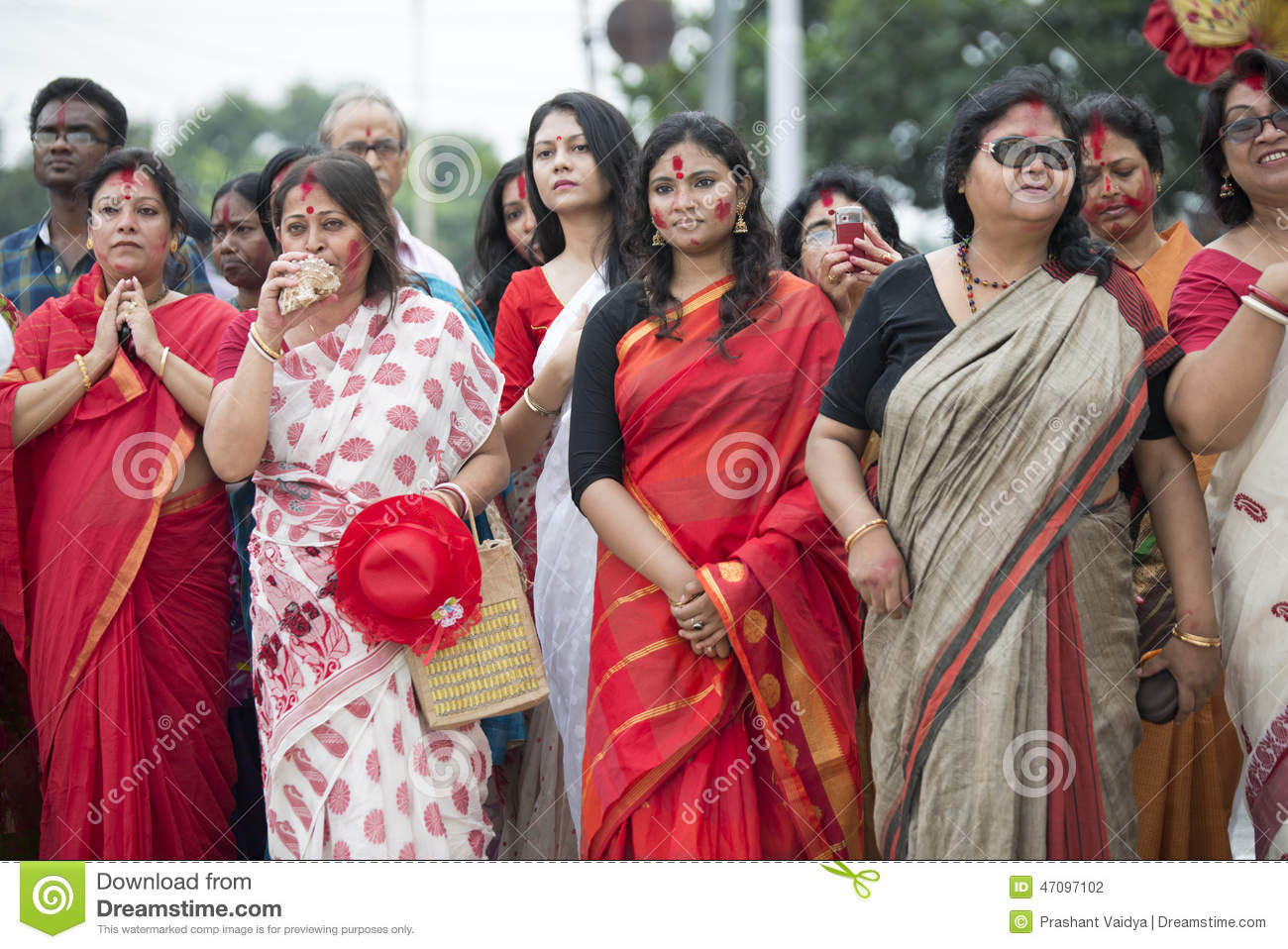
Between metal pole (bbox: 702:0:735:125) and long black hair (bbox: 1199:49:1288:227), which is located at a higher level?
metal pole (bbox: 702:0:735:125)

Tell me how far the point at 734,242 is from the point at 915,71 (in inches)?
285

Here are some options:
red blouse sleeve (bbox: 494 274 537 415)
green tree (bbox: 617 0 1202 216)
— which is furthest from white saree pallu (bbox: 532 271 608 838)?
green tree (bbox: 617 0 1202 216)

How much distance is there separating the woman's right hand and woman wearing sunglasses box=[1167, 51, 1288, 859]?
2.42 feet

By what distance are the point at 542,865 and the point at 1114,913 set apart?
1383 millimetres

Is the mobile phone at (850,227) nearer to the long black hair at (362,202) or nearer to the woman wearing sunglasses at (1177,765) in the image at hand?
the woman wearing sunglasses at (1177,765)

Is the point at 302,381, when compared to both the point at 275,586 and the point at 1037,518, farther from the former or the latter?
the point at 1037,518

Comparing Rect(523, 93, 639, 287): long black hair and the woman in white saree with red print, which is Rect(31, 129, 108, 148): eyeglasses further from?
Rect(523, 93, 639, 287): long black hair

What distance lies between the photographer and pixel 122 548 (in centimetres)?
362

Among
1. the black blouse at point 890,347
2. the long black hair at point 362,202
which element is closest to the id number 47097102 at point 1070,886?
the black blouse at point 890,347

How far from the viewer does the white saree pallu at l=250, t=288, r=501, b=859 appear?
329cm

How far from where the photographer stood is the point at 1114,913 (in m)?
3.13

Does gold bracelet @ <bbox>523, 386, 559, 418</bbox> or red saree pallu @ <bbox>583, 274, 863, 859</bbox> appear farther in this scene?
gold bracelet @ <bbox>523, 386, 559, 418</bbox>

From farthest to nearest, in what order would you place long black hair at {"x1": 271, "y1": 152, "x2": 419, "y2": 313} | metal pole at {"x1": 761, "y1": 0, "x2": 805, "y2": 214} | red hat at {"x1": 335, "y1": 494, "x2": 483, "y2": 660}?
metal pole at {"x1": 761, "y1": 0, "x2": 805, "y2": 214}, long black hair at {"x1": 271, "y1": 152, "x2": 419, "y2": 313}, red hat at {"x1": 335, "y1": 494, "x2": 483, "y2": 660}

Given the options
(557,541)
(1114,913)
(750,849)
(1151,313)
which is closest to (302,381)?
(557,541)
